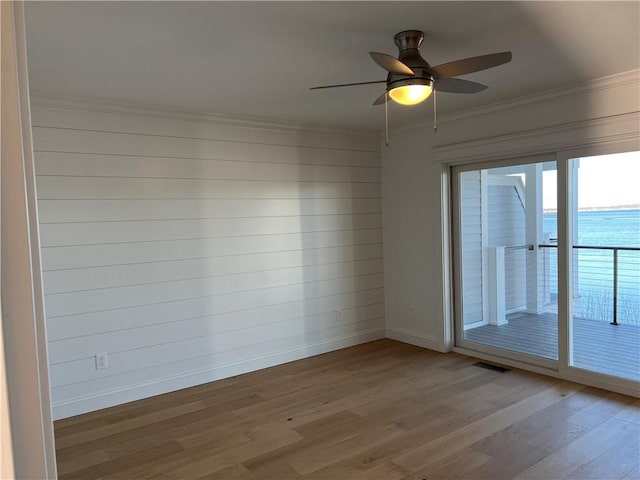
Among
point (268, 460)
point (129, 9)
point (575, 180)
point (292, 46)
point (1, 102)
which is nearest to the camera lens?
point (1, 102)

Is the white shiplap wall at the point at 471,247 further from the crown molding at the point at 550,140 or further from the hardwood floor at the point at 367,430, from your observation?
the hardwood floor at the point at 367,430

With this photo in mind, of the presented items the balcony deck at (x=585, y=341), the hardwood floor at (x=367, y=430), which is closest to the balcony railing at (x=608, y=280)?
the balcony deck at (x=585, y=341)

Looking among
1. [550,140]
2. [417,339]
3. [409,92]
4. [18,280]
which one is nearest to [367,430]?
[417,339]

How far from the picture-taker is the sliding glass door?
3.73 m

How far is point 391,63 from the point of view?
221 centimetres

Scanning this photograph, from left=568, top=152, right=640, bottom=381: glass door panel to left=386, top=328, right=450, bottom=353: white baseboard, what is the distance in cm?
131

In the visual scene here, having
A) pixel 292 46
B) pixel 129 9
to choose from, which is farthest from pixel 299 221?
pixel 129 9

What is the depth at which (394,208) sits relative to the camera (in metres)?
5.37

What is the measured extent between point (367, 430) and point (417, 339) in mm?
2125

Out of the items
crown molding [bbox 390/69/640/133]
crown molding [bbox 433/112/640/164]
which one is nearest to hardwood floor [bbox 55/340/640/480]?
crown molding [bbox 433/112/640/164]

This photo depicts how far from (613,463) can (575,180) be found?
220 cm

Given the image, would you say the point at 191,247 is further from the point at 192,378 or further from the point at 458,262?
the point at 458,262

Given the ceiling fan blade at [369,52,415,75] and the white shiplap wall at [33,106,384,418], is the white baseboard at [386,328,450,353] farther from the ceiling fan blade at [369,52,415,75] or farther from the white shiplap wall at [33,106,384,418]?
the ceiling fan blade at [369,52,415,75]

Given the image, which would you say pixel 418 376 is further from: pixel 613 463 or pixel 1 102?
pixel 1 102
